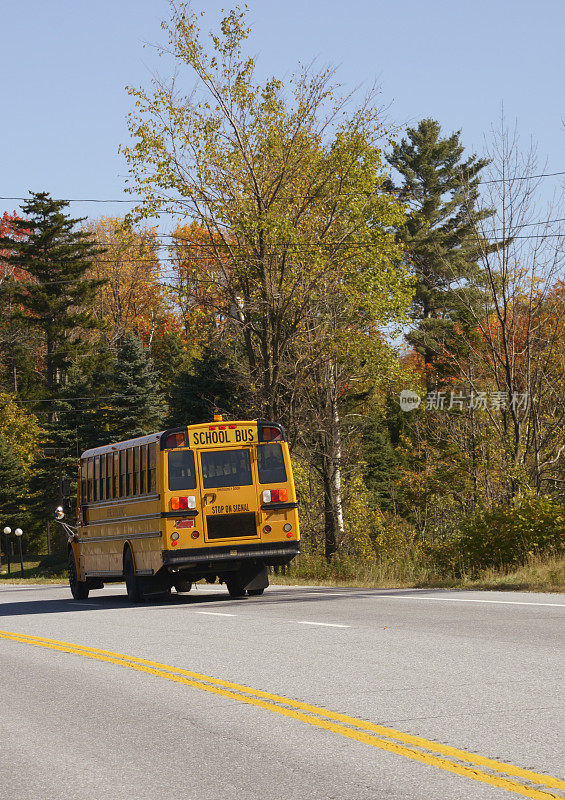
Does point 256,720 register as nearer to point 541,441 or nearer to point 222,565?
point 222,565

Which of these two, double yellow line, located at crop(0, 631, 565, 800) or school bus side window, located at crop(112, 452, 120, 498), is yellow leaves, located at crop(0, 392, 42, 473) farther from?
double yellow line, located at crop(0, 631, 565, 800)

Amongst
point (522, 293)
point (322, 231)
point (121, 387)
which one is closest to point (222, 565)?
point (522, 293)

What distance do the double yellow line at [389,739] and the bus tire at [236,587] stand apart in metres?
10.1

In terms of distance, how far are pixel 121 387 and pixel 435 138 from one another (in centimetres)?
2482

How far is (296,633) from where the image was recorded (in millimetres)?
13164

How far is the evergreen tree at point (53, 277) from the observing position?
229 feet

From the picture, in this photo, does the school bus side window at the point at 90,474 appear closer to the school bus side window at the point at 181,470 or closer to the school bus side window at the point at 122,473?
the school bus side window at the point at 122,473

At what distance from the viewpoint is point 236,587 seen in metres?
21.3

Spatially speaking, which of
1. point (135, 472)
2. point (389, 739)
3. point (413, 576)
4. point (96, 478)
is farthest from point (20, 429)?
point (389, 739)

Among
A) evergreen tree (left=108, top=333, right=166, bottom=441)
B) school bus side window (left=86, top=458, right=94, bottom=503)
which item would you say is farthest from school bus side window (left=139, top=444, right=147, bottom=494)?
evergreen tree (left=108, top=333, right=166, bottom=441)

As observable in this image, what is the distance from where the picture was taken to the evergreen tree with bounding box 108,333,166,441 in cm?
6034

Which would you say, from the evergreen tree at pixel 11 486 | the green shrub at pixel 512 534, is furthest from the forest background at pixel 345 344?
the evergreen tree at pixel 11 486

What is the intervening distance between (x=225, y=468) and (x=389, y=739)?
1308 cm

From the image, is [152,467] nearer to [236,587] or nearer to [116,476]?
[116,476]
